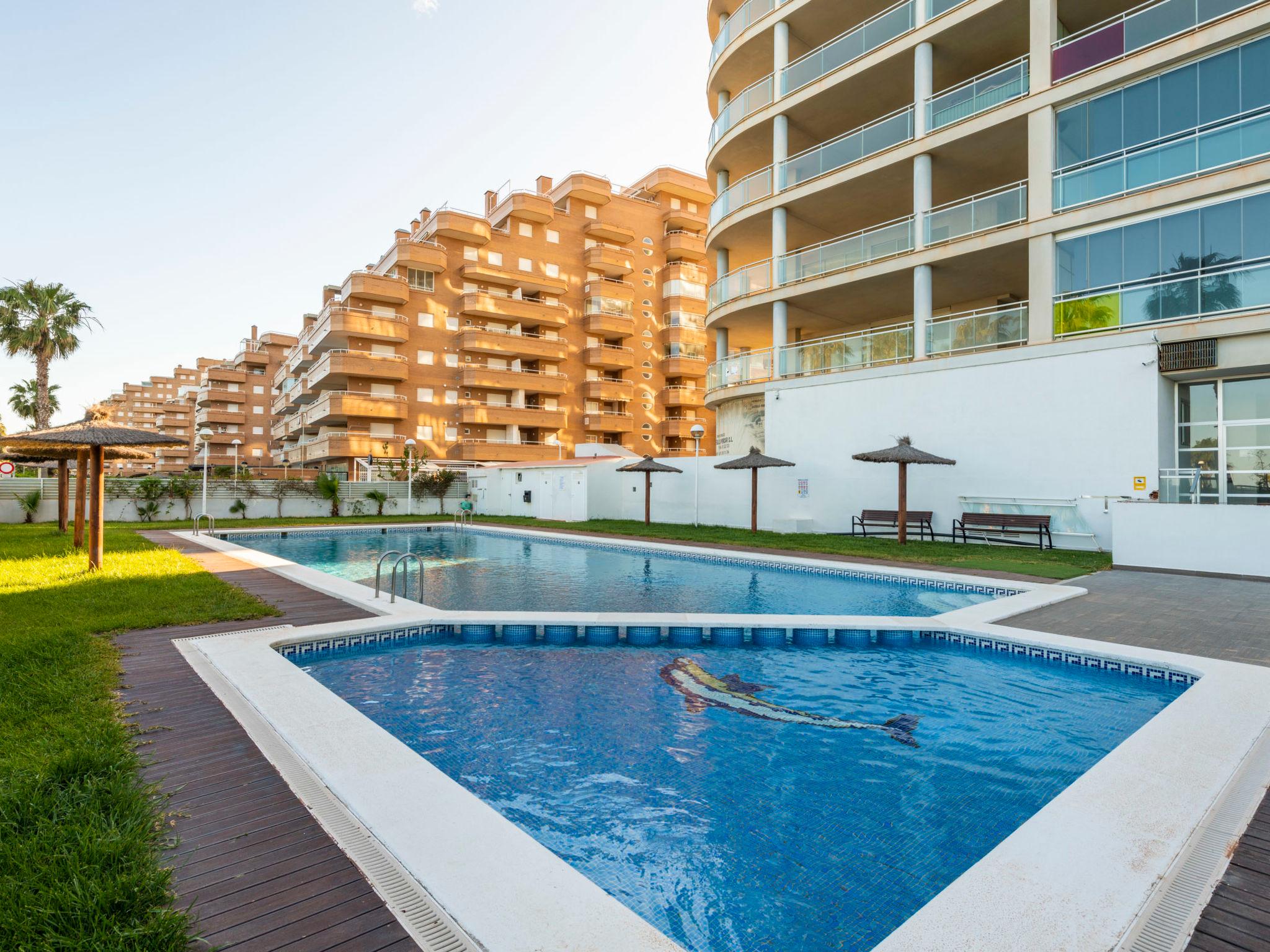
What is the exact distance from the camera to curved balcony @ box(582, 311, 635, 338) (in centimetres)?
4731

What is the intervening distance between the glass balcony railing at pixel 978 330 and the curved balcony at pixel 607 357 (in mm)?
31089

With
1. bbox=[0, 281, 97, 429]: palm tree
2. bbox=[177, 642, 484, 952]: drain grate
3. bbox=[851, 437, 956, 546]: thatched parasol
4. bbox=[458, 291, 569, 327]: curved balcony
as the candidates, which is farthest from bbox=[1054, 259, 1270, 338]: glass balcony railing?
bbox=[0, 281, 97, 429]: palm tree

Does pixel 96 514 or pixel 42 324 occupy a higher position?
pixel 42 324

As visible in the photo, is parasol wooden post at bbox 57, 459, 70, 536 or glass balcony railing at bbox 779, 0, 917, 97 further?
glass balcony railing at bbox 779, 0, 917, 97

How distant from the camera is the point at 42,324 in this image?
33.7m

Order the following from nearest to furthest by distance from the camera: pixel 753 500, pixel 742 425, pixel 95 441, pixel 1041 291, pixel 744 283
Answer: pixel 95 441 < pixel 1041 291 < pixel 753 500 < pixel 744 283 < pixel 742 425

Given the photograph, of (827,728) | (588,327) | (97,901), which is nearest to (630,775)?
(827,728)

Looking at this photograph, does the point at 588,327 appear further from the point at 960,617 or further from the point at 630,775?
the point at 630,775

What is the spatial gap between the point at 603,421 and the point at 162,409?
84283 mm

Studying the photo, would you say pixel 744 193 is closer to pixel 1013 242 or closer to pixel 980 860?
pixel 1013 242

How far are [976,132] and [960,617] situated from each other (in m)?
15.2

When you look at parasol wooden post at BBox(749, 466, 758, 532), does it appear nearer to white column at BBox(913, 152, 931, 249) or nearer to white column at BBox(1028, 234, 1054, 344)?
white column at BBox(1028, 234, 1054, 344)

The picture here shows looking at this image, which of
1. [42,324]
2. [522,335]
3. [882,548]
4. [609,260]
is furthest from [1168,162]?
[42,324]

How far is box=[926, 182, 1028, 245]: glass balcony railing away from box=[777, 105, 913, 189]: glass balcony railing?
281cm
